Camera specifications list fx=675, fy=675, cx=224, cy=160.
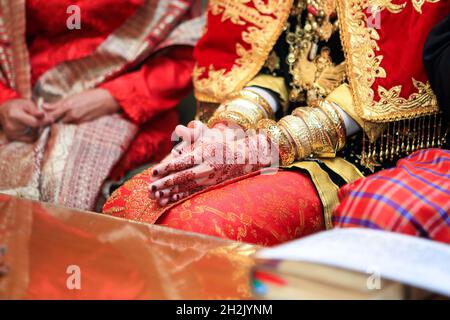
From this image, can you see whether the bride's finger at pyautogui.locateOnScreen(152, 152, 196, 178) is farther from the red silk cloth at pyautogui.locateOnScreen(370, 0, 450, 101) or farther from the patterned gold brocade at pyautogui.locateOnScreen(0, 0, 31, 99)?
the patterned gold brocade at pyautogui.locateOnScreen(0, 0, 31, 99)

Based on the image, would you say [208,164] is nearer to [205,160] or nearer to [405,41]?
[205,160]

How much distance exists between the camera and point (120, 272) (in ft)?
2.40

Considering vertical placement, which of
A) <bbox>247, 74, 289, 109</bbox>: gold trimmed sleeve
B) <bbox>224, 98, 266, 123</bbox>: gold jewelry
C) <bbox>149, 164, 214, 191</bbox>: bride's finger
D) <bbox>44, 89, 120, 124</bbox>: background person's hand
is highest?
<bbox>247, 74, 289, 109</bbox>: gold trimmed sleeve

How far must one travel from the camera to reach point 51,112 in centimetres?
166

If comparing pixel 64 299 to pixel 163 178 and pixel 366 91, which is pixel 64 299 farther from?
pixel 366 91

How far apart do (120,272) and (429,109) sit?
Result: 24.7 inches

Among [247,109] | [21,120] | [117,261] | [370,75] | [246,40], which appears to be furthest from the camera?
[21,120]

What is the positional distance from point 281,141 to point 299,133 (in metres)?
0.03

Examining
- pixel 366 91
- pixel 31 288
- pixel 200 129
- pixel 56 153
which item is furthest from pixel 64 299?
pixel 56 153

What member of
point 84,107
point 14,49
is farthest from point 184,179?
point 14,49

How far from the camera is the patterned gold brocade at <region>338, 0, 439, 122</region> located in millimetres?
1113

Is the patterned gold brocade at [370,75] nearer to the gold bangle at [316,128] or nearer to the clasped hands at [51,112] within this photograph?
the gold bangle at [316,128]

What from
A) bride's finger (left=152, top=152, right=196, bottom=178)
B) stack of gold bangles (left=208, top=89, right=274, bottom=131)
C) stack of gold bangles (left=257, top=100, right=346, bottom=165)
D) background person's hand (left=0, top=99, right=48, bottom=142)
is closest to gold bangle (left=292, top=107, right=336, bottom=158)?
stack of gold bangles (left=257, top=100, right=346, bottom=165)

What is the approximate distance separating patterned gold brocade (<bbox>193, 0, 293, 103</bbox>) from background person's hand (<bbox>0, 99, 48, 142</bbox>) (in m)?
0.48
